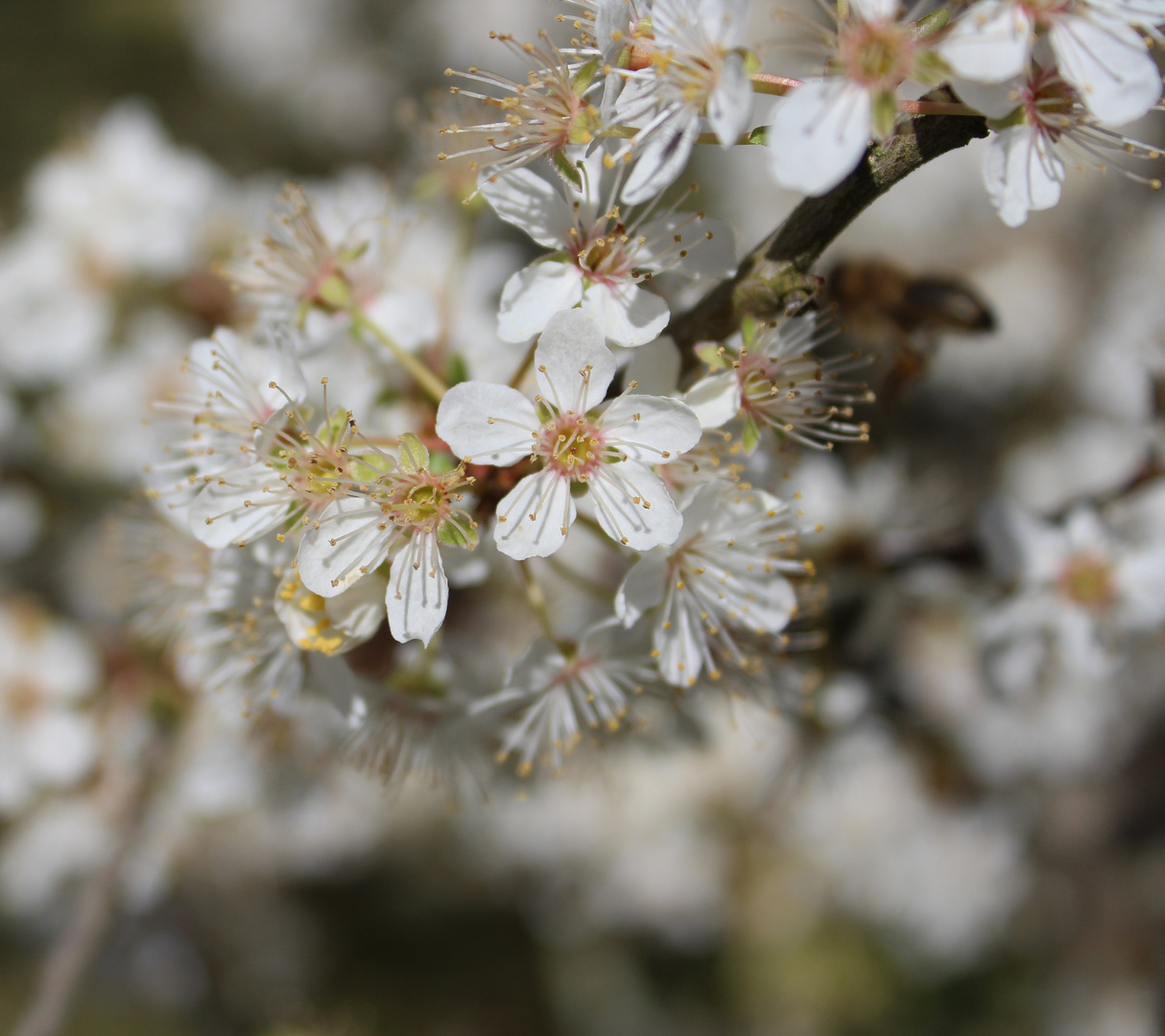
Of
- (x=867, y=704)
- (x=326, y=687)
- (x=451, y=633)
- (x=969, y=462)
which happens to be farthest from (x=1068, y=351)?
(x=326, y=687)

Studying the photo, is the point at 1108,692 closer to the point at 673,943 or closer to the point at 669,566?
the point at 673,943

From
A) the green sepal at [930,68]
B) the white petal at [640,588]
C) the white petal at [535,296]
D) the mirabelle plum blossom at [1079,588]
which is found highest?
the green sepal at [930,68]

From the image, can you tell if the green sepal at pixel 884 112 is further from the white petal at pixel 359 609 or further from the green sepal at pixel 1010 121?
the white petal at pixel 359 609

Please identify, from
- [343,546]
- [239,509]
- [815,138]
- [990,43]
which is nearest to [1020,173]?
[990,43]

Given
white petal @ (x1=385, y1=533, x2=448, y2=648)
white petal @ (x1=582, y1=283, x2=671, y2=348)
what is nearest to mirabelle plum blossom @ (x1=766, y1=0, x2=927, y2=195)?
white petal @ (x1=582, y1=283, x2=671, y2=348)

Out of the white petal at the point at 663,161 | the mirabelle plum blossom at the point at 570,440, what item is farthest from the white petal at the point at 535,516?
the white petal at the point at 663,161
